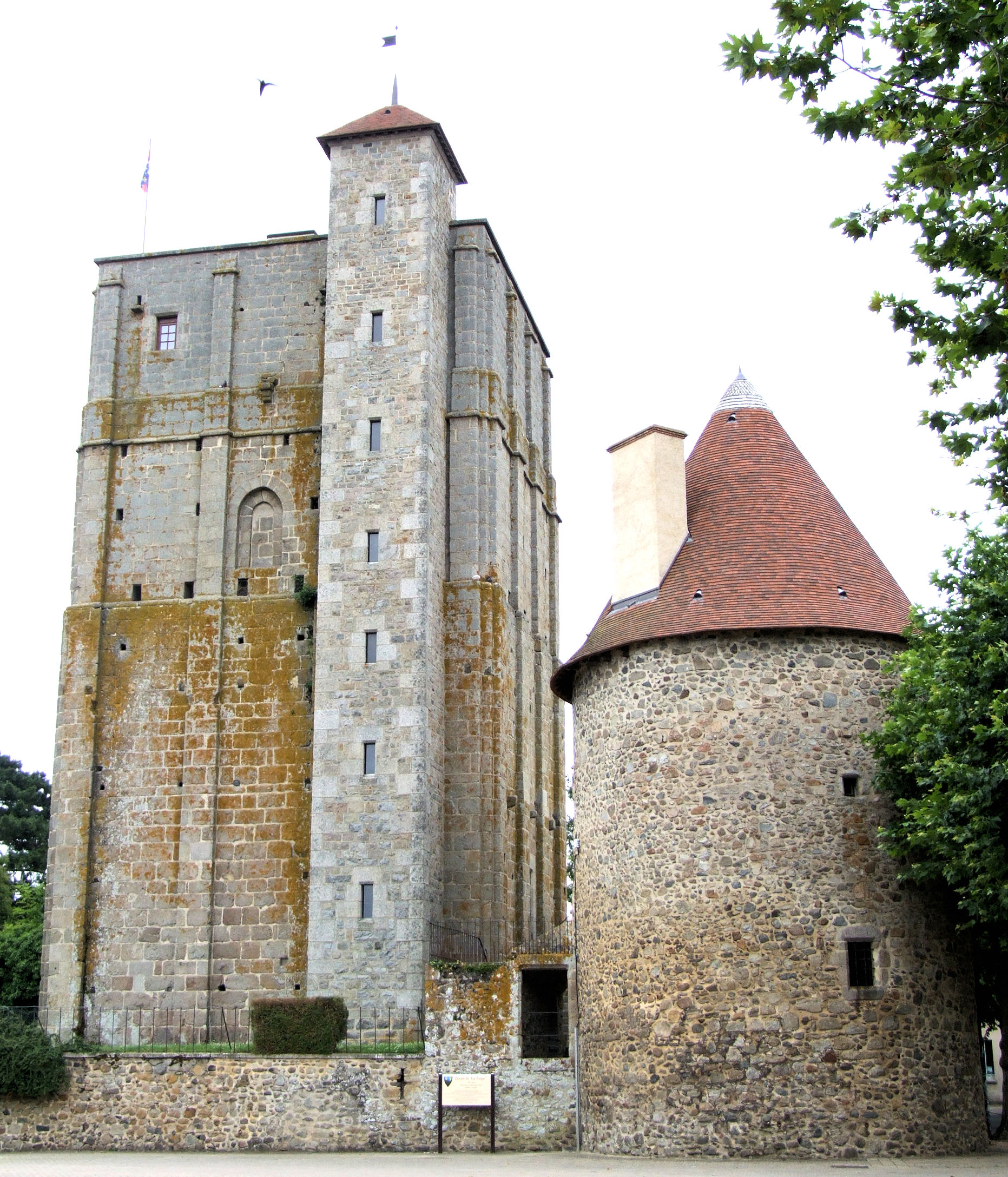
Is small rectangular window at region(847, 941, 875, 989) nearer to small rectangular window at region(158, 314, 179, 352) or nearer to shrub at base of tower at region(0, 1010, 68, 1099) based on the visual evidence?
shrub at base of tower at region(0, 1010, 68, 1099)

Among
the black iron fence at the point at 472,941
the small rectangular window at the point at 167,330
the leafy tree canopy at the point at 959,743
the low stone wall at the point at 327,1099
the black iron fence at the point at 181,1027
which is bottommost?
the low stone wall at the point at 327,1099

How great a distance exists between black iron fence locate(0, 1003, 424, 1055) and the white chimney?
889cm

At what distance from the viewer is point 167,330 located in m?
33.6

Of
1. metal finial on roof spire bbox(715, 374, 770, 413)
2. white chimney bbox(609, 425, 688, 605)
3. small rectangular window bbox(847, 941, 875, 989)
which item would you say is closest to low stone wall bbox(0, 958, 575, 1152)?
small rectangular window bbox(847, 941, 875, 989)

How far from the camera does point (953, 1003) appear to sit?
845 inches

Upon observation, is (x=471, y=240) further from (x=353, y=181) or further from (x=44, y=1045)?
(x=44, y=1045)

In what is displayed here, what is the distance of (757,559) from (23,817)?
39866 millimetres

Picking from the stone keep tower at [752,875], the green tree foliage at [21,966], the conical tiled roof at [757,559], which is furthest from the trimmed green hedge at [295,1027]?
the green tree foliage at [21,966]

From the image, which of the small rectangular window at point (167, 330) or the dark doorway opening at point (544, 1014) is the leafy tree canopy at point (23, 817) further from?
the dark doorway opening at point (544, 1014)

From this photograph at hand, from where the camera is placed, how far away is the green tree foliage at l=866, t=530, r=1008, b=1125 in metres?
19.3

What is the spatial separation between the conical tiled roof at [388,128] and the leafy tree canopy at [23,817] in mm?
30285

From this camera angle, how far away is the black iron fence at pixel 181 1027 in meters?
26.6

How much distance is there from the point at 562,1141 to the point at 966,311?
49.0 feet

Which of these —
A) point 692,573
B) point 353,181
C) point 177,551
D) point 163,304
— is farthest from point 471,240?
point 692,573
